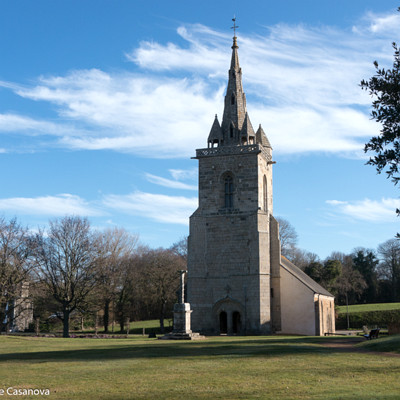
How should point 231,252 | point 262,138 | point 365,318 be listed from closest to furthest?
Result: point 231,252 < point 262,138 < point 365,318

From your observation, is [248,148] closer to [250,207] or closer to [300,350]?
[250,207]

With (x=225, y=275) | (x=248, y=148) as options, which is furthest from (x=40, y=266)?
(x=248, y=148)

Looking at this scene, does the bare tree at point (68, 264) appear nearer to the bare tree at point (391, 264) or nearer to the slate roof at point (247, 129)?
the slate roof at point (247, 129)

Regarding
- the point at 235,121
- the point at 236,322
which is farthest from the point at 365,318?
the point at 235,121

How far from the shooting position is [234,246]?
44094 mm

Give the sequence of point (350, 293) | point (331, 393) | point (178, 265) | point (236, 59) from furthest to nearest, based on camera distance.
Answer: point (350, 293)
point (178, 265)
point (236, 59)
point (331, 393)

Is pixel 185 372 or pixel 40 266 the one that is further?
pixel 40 266

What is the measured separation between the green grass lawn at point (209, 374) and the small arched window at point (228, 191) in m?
24.0

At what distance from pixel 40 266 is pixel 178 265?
18.0 metres

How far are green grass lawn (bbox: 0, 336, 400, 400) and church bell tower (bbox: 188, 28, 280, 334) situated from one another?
2078cm

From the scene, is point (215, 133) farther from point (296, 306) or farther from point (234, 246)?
point (296, 306)

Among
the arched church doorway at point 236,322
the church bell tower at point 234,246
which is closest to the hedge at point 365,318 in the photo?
the church bell tower at point 234,246

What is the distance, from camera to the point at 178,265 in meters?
60.3

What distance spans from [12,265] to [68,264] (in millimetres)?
4797
